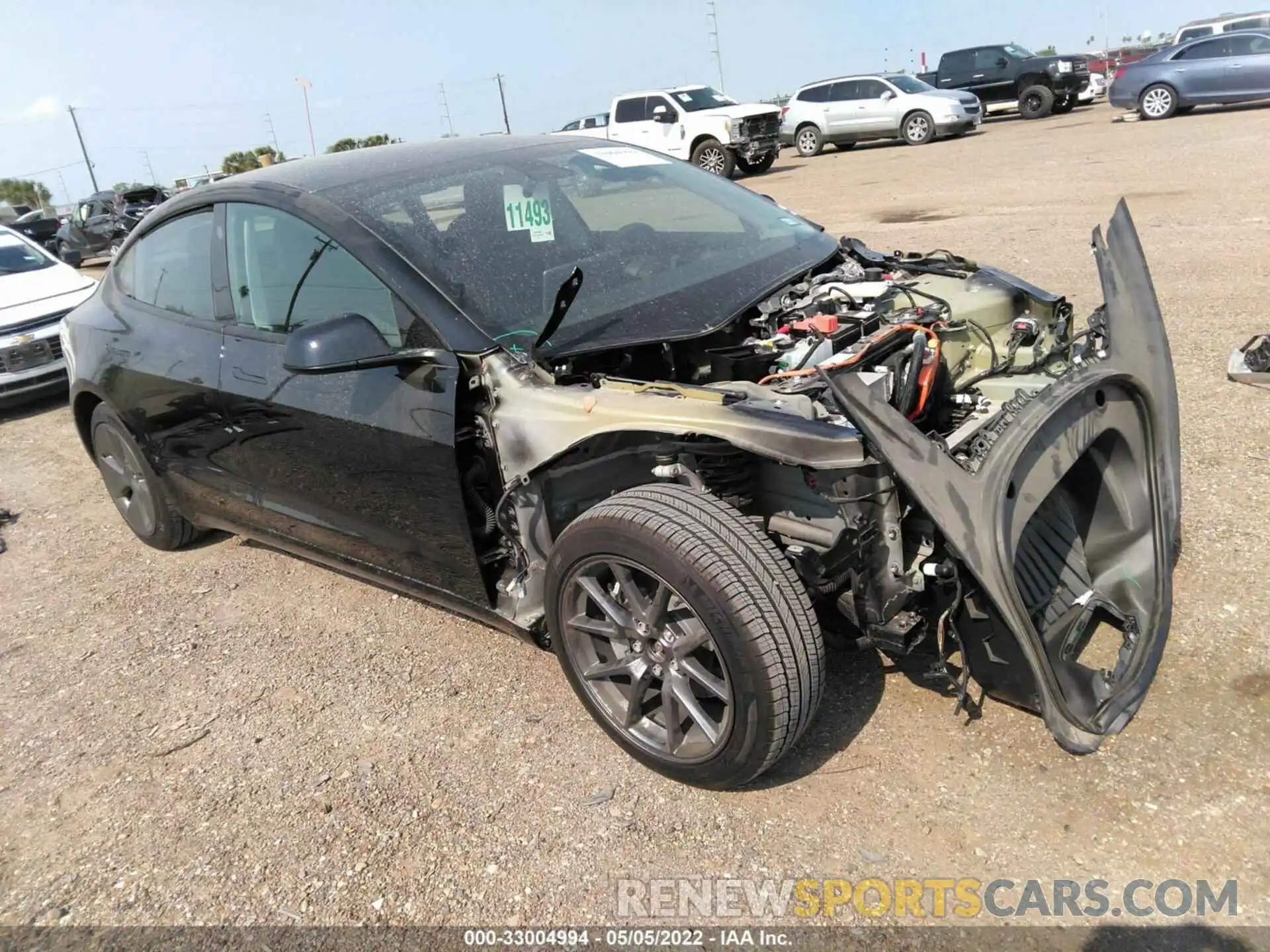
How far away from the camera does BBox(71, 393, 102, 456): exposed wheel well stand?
4488mm

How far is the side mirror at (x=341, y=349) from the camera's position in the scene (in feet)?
8.86

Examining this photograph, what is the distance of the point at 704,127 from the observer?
56.0 feet

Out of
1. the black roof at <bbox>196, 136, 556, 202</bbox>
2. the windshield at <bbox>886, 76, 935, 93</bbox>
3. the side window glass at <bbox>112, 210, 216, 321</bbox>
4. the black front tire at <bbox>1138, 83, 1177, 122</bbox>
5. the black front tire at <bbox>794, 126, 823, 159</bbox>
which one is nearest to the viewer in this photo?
the black roof at <bbox>196, 136, 556, 202</bbox>

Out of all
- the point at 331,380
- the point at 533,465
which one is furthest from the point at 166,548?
the point at 533,465

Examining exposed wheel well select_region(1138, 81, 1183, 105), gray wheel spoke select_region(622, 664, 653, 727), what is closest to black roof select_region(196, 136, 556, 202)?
gray wheel spoke select_region(622, 664, 653, 727)

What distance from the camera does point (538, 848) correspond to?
8.14 feet

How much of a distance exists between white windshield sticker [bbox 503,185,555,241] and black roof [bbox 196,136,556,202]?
1.17 feet

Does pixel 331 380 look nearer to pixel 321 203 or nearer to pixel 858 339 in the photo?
pixel 321 203

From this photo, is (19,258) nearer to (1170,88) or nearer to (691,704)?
(691,704)

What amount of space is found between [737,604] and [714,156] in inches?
648

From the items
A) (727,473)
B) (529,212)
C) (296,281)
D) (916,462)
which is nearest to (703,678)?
(727,473)

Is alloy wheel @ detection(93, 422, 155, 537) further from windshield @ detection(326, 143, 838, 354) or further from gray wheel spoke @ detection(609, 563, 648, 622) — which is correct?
gray wheel spoke @ detection(609, 563, 648, 622)

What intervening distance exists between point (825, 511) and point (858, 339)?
77cm

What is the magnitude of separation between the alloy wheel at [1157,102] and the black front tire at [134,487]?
19.1m
